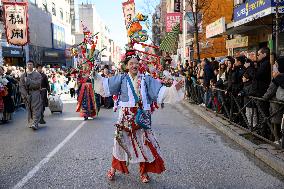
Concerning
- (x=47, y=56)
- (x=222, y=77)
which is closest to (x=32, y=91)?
(x=222, y=77)

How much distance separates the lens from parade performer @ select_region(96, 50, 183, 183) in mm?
5238

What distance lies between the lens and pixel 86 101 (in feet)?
40.4

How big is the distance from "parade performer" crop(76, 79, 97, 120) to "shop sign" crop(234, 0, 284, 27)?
590cm

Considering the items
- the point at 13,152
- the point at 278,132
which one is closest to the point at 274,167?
the point at 278,132

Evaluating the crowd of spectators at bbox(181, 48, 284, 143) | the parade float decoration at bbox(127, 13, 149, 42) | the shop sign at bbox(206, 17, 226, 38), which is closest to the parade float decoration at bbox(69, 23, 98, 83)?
the parade float decoration at bbox(127, 13, 149, 42)

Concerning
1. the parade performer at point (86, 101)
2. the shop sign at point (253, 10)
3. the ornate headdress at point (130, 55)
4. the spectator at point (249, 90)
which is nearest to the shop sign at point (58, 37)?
the shop sign at point (253, 10)

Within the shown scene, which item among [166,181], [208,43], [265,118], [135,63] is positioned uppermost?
[208,43]

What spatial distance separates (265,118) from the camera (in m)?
7.11

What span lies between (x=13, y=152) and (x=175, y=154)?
10.0ft

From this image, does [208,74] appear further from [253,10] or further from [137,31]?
[137,31]

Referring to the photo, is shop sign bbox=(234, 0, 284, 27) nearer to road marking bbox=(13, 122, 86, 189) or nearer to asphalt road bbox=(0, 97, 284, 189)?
asphalt road bbox=(0, 97, 284, 189)

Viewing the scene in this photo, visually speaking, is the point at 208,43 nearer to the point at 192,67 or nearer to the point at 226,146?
the point at 192,67

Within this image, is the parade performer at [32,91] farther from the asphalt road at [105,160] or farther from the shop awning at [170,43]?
the shop awning at [170,43]

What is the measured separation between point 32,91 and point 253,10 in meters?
7.74
